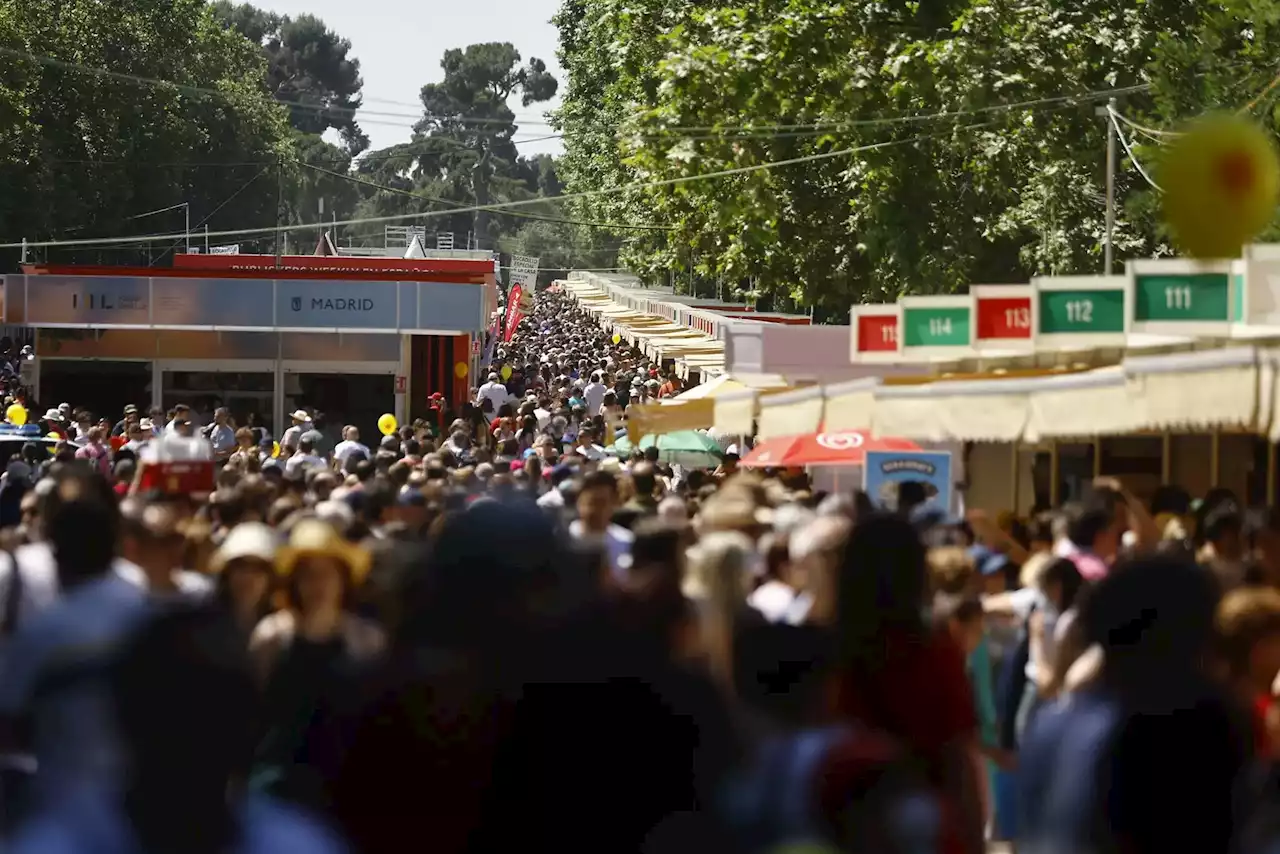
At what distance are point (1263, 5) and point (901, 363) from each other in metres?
8.69

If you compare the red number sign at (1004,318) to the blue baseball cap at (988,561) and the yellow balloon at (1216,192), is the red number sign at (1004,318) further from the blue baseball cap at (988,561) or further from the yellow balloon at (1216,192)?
the blue baseball cap at (988,561)

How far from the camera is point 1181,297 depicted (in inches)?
528

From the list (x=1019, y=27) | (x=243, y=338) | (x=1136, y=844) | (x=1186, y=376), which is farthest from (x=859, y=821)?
(x=243, y=338)

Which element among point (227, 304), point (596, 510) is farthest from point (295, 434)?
point (596, 510)

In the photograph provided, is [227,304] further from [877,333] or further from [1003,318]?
[1003,318]

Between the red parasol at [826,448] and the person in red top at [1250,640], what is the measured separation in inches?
371

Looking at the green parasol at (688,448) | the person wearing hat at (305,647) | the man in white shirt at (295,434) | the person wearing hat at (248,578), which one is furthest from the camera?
the green parasol at (688,448)

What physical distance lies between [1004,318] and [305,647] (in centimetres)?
1157

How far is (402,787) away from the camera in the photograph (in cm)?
407

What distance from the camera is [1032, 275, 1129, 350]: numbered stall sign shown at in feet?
47.7

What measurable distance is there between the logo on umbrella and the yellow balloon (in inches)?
142

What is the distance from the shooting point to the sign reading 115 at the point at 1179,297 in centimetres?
1337

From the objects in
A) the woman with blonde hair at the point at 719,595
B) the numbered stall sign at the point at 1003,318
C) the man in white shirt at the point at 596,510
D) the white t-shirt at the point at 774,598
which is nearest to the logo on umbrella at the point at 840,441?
Answer: the numbered stall sign at the point at 1003,318

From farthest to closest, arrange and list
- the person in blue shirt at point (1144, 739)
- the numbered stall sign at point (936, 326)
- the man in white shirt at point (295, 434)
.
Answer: the man in white shirt at point (295, 434) → the numbered stall sign at point (936, 326) → the person in blue shirt at point (1144, 739)
